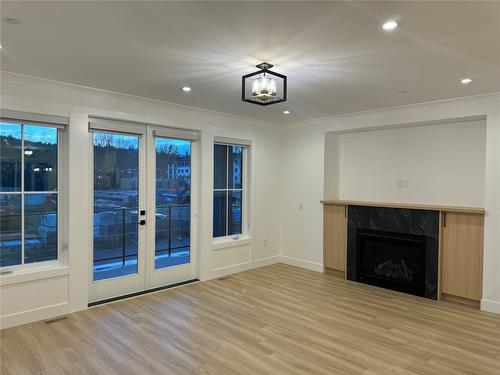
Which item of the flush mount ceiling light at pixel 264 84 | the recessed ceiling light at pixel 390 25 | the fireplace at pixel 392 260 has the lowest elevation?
the fireplace at pixel 392 260

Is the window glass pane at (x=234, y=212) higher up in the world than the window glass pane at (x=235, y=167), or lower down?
lower down

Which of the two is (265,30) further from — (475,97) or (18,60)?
(475,97)

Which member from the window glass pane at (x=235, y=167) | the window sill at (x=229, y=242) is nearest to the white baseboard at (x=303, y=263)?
the window sill at (x=229, y=242)

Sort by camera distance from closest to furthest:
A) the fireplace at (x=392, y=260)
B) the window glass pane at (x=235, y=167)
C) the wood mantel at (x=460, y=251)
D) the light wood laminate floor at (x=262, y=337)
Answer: the light wood laminate floor at (x=262, y=337), the wood mantel at (x=460, y=251), the fireplace at (x=392, y=260), the window glass pane at (x=235, y=167)

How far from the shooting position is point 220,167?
217 inches

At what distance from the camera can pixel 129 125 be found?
4.36 meters

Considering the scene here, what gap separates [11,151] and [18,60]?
1008mm

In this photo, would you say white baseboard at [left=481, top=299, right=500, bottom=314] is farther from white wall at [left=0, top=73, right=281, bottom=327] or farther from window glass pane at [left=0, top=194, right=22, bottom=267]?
window glass pane at [left=0, top=194, right=22, bottom=267]

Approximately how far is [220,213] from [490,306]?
3796mm

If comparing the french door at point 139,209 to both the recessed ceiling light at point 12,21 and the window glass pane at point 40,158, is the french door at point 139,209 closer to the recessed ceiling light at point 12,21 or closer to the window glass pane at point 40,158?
the window glass pane at point 40,158

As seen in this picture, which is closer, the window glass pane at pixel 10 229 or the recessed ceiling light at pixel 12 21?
the recessed ceiling light at pixel 12 21

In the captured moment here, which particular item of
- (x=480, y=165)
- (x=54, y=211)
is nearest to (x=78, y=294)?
(x=54, y=211)

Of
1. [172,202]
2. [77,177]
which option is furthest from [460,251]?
[77,177]

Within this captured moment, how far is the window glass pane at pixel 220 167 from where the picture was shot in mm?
5438
